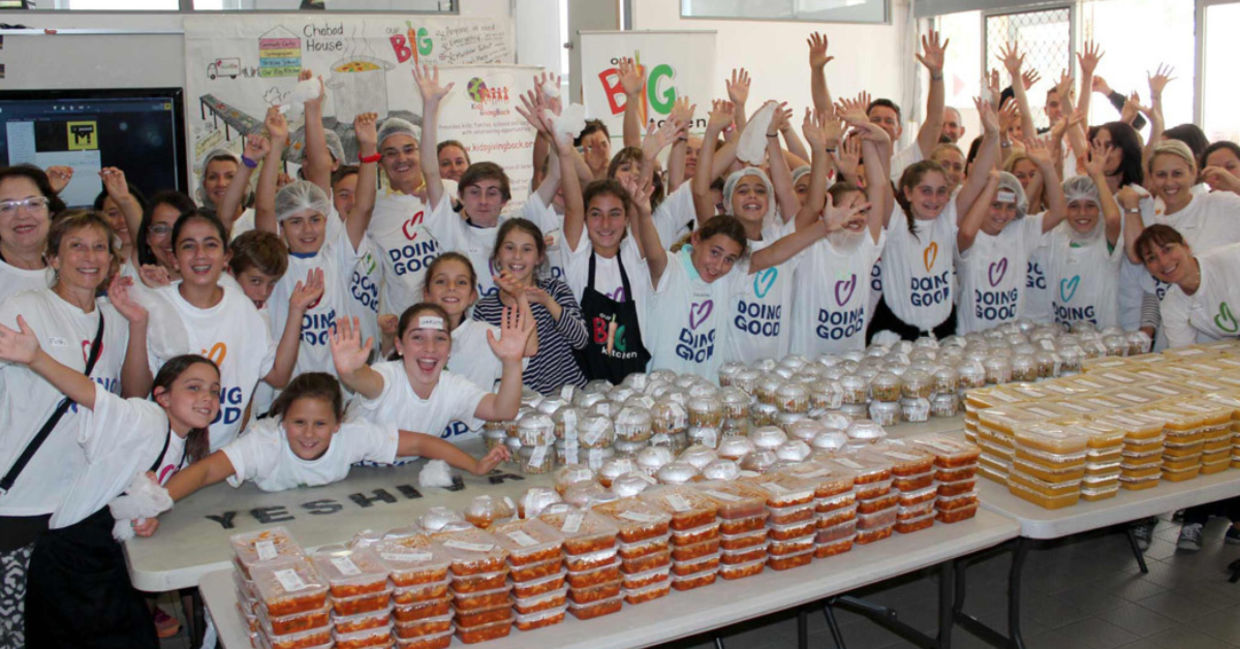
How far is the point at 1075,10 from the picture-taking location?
916cm

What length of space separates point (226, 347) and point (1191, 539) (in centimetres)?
446

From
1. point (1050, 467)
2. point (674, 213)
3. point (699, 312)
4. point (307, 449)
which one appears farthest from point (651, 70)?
point (1050, 467)

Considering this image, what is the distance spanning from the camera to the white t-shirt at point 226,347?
357 centimetres

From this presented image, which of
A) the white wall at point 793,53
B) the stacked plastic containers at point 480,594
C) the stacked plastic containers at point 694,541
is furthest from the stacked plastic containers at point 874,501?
the white wall at point 793,53

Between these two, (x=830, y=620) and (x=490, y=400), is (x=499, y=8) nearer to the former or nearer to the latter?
(x=490, y=400)

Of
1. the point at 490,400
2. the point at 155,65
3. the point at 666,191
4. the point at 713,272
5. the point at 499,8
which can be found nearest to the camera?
the point at 490,400

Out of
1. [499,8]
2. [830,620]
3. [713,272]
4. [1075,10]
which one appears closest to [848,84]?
[1075,10]

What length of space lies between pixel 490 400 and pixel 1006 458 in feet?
5.73

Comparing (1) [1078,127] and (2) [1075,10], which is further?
(2) [1075,10]

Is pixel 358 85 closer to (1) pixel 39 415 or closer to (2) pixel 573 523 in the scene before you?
(1) pixel 39 415

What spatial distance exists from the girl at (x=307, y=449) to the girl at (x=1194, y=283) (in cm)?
342

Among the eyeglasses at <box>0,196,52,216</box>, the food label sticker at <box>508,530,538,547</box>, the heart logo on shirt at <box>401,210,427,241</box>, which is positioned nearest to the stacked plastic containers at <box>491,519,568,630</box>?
the food label sticker at <box>508,530,538,547</box>

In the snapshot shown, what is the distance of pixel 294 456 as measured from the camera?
3170mm

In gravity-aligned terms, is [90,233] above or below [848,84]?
below
